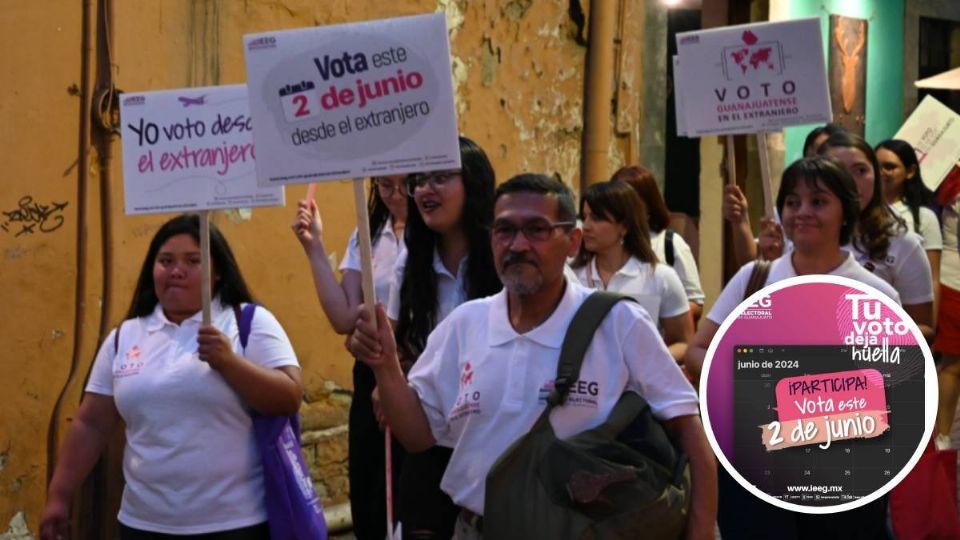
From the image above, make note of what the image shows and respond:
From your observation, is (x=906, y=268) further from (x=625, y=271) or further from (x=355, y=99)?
(x=355, y=99)

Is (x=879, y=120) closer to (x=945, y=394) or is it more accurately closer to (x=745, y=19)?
(x=745, y=19)

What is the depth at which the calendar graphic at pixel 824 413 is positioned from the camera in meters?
4.54

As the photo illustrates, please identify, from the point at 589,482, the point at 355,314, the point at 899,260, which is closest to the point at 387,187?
the point at 355,314

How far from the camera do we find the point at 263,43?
4.88m

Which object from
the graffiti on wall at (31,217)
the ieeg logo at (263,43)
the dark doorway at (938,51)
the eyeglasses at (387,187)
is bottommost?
the graffiti on wall at (31,217)

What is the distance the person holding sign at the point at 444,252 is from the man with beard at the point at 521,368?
1020 millimetres

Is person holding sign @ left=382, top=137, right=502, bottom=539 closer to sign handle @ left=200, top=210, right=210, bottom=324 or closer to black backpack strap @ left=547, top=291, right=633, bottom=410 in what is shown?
sign handle @ left=200, top=210, right=210, bottom=324

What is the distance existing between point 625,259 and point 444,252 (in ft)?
5.53

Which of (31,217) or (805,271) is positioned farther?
(31,217)

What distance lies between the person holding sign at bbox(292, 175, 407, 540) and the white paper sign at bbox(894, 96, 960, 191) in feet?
15.9

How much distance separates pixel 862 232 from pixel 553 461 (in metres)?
2.91

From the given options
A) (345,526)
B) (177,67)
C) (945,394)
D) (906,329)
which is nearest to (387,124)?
(906,329)
